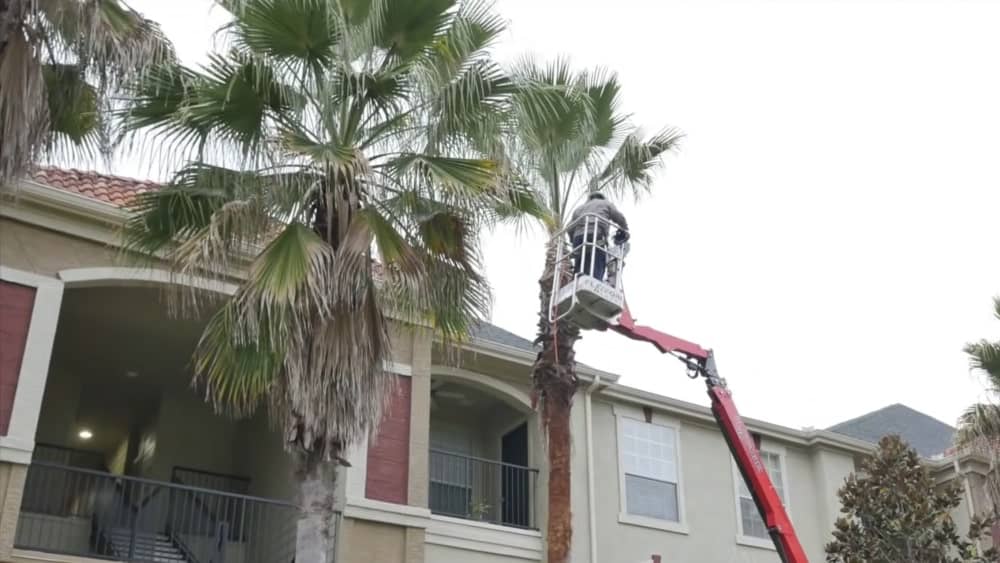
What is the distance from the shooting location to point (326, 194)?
34.7 ft

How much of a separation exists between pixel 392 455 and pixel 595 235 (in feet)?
15.0

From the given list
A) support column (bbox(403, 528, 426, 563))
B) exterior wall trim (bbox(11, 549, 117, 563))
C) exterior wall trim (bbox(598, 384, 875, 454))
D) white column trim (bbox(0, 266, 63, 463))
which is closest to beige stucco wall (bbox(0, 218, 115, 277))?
white column trim (bbox(0, 266, 63, 463))

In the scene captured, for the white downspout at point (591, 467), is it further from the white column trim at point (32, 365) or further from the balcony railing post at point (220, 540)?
the white column trim at point (32, 365)

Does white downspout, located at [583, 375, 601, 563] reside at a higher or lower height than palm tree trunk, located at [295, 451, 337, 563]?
higher

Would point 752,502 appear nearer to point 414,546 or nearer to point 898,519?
point 898,519

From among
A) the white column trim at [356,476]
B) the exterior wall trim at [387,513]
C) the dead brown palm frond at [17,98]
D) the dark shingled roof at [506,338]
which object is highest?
the dark shingled roof at [506,338]

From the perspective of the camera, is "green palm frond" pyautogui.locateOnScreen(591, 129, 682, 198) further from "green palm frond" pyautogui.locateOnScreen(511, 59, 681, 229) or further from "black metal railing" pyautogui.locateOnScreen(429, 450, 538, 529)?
"black metal railing" pyautogui.locateOnScreen(429, 450, 538, 529)

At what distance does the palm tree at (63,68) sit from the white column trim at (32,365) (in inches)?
102

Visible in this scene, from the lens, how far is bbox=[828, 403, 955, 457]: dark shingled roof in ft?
85.9

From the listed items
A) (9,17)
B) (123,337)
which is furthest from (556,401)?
(9,17)

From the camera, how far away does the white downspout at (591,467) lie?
1747cm

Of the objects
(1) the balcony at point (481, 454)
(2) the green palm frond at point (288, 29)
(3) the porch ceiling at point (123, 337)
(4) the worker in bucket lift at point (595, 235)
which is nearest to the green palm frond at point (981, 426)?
(1) the balcony at point (481, 454)

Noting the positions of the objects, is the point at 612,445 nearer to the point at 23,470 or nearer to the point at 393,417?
the point at 393,417

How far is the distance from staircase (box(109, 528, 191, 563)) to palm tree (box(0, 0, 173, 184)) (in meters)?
6.93
